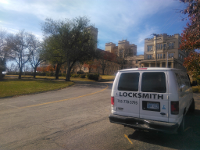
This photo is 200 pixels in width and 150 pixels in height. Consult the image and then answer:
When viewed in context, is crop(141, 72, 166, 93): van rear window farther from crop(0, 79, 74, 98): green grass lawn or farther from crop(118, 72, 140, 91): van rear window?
crop(0, 79, 74, 98): green grass lawn

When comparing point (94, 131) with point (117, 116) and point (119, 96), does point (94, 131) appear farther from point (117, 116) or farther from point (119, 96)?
point (119, 96)

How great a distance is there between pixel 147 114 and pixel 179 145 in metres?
1.08

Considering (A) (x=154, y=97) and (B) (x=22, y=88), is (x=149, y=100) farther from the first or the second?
(B) (x=22, y=88)

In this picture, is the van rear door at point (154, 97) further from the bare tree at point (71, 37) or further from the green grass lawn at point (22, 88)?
the bare tree at point (71, 37)

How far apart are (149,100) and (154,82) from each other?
522 mm

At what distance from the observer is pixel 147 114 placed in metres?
3.99

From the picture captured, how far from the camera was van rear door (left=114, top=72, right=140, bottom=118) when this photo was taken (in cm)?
421

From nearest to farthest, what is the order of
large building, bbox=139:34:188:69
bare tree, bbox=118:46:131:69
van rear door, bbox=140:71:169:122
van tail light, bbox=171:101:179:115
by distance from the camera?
van tail light, bbox=171:101:179:115 < van rear door, bbox=140:71:169:122 < bare tree, bbox=118:46:131:69 < large building, bbox=139:34:188:69

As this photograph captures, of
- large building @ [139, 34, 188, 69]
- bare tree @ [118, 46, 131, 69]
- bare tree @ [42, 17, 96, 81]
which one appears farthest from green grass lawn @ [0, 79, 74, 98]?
large building @ [139, 34, 188, 69]

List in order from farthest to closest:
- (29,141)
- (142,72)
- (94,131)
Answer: (94,131) → (142,72) → (29,141)

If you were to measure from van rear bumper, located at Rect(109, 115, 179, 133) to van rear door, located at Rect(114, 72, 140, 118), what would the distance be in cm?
18

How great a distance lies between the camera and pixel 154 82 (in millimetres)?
4035

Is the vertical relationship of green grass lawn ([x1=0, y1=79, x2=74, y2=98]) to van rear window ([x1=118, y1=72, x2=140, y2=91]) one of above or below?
below

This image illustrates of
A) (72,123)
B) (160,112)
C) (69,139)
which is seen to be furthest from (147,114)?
(72,123)
